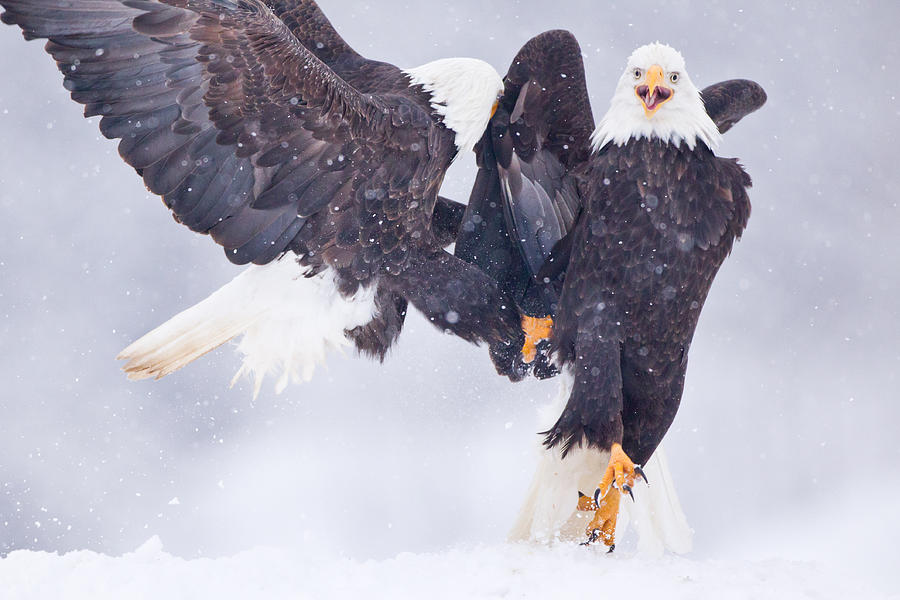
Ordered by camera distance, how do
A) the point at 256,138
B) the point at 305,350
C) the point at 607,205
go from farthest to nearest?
1. the point at 305,350
2. the point at 607,205
3. the point at 256,138

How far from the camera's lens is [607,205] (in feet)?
11.3

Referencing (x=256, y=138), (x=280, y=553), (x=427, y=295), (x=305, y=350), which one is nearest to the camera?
(x=280, y=553)

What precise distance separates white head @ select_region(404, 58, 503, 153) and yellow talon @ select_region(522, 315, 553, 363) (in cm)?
78

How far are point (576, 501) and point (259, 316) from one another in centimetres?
151

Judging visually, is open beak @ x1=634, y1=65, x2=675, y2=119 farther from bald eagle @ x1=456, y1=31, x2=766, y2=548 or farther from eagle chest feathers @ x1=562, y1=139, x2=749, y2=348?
eagle chest feathers @ x1=562, y1=139, x2=749, y2=348

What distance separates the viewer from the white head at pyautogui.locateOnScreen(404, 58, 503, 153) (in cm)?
374

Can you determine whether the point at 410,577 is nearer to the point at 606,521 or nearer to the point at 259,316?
the point at 606,521

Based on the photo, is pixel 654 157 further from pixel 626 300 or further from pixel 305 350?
pixel 305 350

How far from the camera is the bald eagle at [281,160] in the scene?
3.04m

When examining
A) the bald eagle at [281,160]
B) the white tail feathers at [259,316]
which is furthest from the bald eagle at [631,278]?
the white tail feathers at [259,316]

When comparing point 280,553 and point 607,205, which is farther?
point 607,205

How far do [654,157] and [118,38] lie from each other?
1.95m

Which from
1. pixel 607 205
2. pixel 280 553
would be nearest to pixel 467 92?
pixel 607 205

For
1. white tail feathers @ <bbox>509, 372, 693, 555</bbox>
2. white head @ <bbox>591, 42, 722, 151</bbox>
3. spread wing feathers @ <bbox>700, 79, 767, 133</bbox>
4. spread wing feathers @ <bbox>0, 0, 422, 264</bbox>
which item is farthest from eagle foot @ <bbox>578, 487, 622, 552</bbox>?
spread wing feathers @ <bbox>700, 79, 767, 133</bbox>
